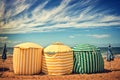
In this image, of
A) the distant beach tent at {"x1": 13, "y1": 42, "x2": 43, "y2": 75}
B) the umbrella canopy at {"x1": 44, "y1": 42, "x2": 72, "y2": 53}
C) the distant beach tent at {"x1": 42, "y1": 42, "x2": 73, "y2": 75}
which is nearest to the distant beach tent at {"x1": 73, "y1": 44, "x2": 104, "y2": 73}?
the distant beach tent at {"x1": 42, "y1": 42, "x2": 73, "y2": 75}

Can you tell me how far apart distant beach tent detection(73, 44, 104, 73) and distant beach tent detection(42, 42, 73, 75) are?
0.21 metres

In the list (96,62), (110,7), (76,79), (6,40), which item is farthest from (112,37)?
(6,40)

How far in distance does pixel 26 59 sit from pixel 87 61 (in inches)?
68.4

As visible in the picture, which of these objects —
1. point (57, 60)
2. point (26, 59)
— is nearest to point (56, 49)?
point (57, 60)

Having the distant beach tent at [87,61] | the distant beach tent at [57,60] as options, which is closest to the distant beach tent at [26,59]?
the distant beach tent at [57,60]

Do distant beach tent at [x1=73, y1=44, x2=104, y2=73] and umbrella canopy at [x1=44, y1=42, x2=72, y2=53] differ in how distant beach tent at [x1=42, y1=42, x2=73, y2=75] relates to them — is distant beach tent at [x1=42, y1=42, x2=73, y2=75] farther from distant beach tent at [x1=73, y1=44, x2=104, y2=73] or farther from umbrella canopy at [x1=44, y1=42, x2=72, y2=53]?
distant beach tent at [x1=73, y1=44, x2=104, y2=73]

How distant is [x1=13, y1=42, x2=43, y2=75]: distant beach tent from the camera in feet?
21.4

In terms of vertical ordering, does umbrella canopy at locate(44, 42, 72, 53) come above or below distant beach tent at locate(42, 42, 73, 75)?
above

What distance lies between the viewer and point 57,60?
21.1 ft

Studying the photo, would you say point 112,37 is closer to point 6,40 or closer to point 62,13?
point 62,13

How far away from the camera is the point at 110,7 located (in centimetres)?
745

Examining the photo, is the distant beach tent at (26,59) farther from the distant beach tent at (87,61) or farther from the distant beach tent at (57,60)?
the distant beach tent at (87,61)

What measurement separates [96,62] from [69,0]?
7.28 feet

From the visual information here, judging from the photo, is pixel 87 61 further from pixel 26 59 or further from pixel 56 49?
pixel 26 59
